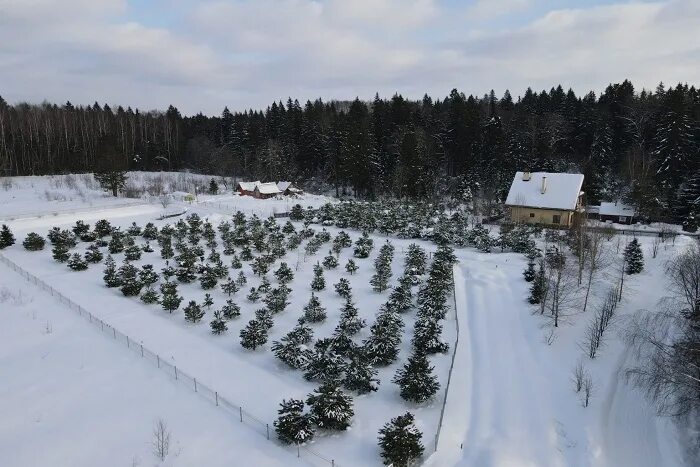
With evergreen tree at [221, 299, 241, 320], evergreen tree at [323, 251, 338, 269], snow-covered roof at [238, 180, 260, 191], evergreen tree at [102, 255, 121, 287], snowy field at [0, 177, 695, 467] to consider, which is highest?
snow-covered roof at [238, 180, 260, 191]

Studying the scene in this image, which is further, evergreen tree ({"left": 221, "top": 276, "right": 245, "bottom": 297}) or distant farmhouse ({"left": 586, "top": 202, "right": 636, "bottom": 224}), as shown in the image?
distant farmhouse ({"left": 586, "top": 202, "right": 636, "bottom": 224})

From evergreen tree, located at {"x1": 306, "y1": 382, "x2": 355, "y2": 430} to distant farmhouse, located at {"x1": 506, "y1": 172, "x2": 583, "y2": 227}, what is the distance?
106ft

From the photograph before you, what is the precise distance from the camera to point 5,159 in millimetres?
72438

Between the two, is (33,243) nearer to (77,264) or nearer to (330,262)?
(77,264)

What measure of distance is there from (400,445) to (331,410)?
267 cm

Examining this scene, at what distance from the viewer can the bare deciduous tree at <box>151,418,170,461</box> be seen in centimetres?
1369

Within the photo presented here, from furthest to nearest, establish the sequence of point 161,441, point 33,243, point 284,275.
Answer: point 33,243 < point 284,275 < point 161,441

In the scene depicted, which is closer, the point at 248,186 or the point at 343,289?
the point at 343,289

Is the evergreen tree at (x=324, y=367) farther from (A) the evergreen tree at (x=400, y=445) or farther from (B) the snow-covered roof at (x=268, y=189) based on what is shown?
(B) the snow-covered roof at (x=268, y=189)

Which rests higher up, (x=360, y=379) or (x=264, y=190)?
(x=264, y=190)

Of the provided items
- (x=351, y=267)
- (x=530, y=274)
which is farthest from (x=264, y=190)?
(x=530, y=274)

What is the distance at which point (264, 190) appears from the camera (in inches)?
2448

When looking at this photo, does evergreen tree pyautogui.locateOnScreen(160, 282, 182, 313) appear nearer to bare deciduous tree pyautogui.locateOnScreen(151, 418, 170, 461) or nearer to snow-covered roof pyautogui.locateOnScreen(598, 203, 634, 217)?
bare deciduous tree pyautogui.locateOnScreen(151, 418, 170, 461)

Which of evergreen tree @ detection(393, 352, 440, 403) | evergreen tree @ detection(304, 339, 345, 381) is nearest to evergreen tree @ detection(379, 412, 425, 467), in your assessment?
evergreen tree @ detection(393, 352, 440, 403)
